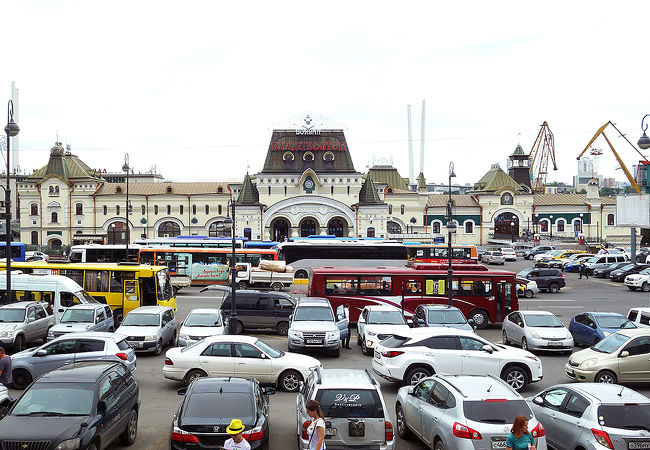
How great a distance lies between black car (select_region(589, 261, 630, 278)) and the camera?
156 feet

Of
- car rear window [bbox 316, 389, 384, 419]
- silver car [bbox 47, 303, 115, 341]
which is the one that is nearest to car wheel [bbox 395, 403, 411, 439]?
car rear window [bbox 316, 389, 384, 419]

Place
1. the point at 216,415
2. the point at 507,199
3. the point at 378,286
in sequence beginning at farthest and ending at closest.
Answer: the point at 507,199
the point at 378,286
the point at 216,415

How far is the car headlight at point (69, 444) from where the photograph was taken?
8903mm

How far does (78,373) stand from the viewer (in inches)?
424

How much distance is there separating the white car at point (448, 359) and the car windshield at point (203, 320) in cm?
629

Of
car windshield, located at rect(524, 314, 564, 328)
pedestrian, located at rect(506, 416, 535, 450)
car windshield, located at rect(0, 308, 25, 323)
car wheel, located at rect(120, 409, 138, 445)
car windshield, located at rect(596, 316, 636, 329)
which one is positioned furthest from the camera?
car windshield, located at rect(524, 314, 564, 328)

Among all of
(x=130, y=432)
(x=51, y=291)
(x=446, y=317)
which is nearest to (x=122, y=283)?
Answer: (x=51, y=291)

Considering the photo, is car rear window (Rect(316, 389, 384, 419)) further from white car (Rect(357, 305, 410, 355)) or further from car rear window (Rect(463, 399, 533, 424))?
white car (Rect(357, 305, 410, 355))

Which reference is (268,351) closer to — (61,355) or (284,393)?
(284,393)

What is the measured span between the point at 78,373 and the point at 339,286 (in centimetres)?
1682

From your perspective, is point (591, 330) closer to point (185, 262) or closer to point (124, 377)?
point (124, 377)

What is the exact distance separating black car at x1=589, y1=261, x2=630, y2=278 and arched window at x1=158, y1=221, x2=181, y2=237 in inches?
1851

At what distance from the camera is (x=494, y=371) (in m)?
15.0

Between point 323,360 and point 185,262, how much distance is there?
79.1ft
